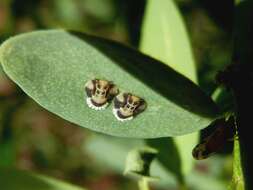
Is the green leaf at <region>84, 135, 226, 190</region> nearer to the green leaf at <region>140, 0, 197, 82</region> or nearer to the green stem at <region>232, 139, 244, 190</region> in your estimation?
the green leaf at <region>140, 0, 197, 82</region>

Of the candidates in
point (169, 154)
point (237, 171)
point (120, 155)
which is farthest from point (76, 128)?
point (237, 171)

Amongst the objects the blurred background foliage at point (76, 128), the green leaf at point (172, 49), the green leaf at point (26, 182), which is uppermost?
the blurred background foliage at point (76, 128)

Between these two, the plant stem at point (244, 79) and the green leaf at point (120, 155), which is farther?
the green leaf at point (120, 155)

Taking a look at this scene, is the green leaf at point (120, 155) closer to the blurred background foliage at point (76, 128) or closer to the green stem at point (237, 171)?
the blurred background foliage at point (76, 128)

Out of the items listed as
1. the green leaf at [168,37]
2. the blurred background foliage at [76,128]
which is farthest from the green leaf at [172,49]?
the blurred background foliage at [76,128]

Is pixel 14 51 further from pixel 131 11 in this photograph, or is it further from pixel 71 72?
pixel 131 11

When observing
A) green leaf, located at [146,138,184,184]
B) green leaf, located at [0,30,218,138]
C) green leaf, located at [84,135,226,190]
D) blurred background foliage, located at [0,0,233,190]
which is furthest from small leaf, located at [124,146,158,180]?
green leaf, located at [84,135,226,190]
